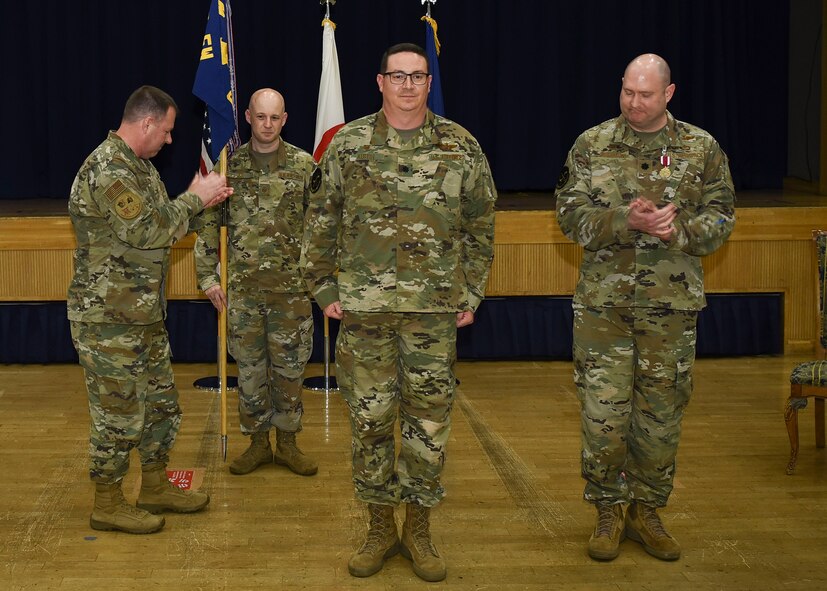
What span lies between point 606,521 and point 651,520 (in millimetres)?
163

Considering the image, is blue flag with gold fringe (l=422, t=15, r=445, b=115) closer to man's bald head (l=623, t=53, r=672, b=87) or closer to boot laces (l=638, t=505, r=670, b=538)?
man's bald head (l=623, t=53, r=672, b=87)

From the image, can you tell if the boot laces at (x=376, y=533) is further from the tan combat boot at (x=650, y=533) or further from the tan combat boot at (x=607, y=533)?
the tan combat boot at (x=650, y=533)

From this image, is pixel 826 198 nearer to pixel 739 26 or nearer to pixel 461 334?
pixel 739 26

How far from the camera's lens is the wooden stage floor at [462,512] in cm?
410

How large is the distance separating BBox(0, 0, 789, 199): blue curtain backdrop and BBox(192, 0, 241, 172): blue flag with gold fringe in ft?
10.8

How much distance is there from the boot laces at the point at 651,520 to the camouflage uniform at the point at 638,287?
3.9 inches

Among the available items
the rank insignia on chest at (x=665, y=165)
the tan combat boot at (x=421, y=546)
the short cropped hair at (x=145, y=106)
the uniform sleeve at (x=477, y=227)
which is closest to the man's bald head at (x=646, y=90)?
the rank insignia on chest at (x=665, y=165)

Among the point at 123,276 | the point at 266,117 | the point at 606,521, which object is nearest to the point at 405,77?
the point at 123,276

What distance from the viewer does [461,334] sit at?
25.9ft

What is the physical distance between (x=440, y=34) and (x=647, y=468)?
5.77 m

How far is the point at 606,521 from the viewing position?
430cm

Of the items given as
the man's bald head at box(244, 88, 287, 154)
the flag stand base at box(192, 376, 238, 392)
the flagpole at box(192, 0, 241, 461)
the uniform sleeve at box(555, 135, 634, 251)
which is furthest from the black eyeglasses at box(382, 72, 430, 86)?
the flag stand base at box(192, 376, 238, 392)

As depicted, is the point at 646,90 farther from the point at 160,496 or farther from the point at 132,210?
the point at 160,496

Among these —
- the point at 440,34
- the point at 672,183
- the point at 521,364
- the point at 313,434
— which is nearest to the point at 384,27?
the point at 440,34
